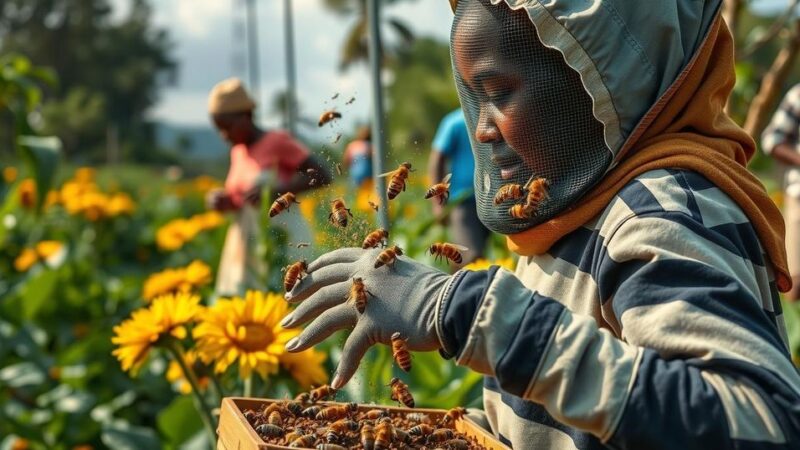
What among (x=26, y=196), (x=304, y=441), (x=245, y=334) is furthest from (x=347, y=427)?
(x=26, y=196)

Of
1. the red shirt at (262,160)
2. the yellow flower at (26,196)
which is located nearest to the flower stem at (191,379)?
the red shirt at (262,160)

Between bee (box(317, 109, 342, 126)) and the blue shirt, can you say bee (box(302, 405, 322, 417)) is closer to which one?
bee (box(317, 109, 342, 126))

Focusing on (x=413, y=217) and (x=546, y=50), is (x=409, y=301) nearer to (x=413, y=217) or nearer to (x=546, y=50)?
(x=546, y=50)

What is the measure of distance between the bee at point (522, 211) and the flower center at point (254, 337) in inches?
35.6

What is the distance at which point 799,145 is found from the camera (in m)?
5.52

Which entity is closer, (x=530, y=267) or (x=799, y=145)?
(x=530, y=267)

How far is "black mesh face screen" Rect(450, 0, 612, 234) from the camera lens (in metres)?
1.72

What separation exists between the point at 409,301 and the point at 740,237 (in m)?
0.47

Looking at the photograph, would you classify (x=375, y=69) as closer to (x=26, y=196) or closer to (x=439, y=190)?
(x=439, y=190)

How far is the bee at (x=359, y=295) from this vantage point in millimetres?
1607

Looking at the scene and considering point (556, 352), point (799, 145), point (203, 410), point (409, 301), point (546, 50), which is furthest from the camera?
point (799, 145)

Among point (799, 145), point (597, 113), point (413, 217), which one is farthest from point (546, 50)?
point (413, 217)

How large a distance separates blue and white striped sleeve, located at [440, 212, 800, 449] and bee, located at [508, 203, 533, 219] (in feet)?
0.71

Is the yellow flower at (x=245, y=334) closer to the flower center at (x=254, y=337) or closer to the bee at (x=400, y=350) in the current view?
the flower center at (x=254, y=337)
